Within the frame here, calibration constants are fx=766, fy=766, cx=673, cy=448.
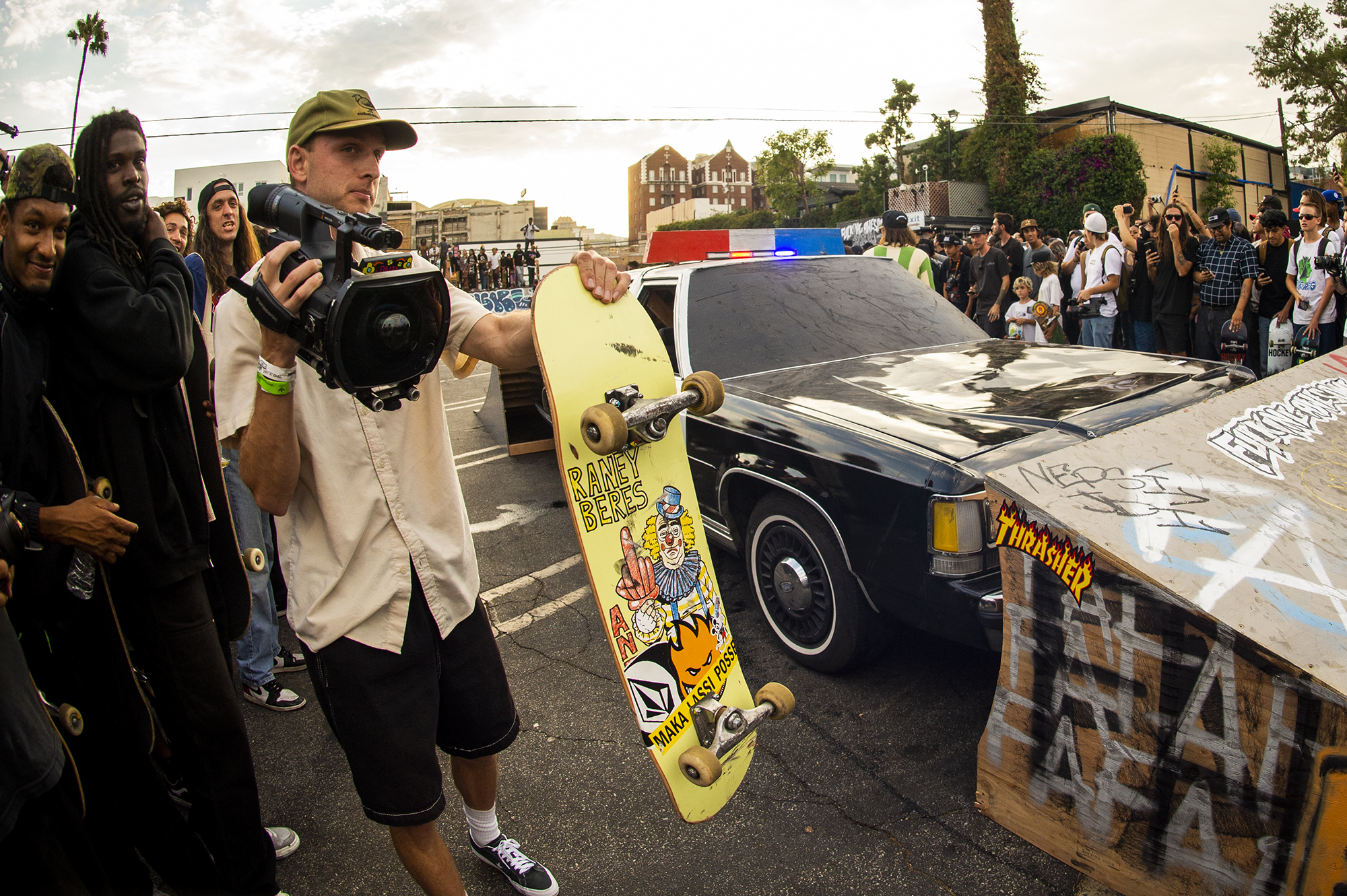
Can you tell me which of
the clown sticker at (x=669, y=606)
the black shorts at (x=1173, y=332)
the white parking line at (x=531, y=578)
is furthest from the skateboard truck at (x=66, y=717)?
the black shorts at (x=1173, y=332)

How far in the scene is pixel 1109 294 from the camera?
731cm

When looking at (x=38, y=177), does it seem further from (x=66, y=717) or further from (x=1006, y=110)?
(x=1006, y=110)

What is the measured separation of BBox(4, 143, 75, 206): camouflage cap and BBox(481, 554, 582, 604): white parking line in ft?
9.08

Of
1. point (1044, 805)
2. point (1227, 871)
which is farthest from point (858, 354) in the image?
point (1227, 871)

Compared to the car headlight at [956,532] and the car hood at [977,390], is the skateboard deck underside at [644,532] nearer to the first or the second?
the car headlight at [956,532]

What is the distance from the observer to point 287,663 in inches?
147

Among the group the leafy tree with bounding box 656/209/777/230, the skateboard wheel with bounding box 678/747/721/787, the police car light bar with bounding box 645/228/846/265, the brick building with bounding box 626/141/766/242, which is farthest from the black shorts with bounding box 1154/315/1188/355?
the brick building with bounding box 626/141/766/242

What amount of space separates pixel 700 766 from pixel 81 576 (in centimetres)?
160

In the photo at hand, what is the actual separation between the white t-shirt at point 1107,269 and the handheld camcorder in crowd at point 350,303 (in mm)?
7365

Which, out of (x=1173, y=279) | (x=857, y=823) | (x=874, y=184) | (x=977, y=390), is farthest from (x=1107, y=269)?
(x=874, y=184)

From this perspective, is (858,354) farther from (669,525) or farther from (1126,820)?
(1126,820)

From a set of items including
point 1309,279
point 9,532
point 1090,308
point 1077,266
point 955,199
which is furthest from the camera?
point 955,199

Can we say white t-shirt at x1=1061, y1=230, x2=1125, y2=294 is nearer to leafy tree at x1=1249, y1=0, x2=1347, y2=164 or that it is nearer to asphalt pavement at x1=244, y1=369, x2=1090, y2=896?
asphalt pavement at x1=244, y1=369, x2=1090, y2=896

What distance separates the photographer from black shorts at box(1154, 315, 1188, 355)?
7078 mm
